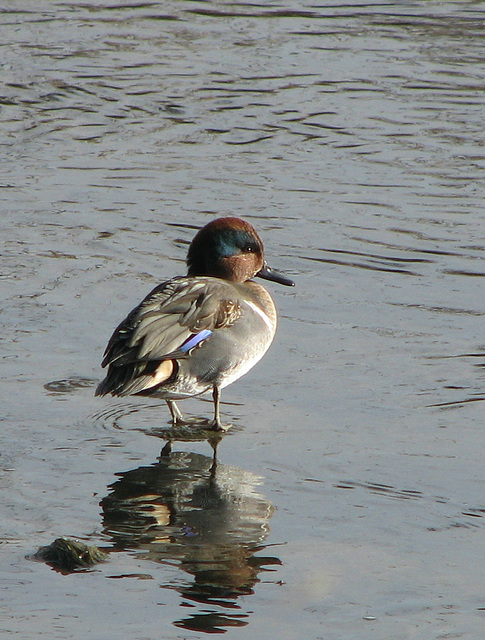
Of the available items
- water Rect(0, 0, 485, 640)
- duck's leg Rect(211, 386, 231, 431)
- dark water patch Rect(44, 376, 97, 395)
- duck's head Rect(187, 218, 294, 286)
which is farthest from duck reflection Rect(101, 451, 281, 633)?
duck's head Rect(187, 218, 294, 286)

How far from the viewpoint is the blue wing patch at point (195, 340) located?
5.96 meters

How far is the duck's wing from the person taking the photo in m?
5.79

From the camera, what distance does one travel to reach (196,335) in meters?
6.05

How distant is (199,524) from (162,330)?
1253 mm

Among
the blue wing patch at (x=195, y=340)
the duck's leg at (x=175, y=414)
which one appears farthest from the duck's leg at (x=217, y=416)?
the blue wing patch at (x=195, y=340)

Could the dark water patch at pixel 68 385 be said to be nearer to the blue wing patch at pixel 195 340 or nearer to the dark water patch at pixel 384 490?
the blue wing patch at pixel 195 340

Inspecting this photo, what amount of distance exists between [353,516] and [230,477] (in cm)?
68

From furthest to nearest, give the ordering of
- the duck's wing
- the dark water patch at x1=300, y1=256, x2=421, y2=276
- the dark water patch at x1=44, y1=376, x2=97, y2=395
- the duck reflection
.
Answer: the dark water patch at x1=300, y1=256, x2=421, y2=276
the dark water patch at x1=44, y1=376, x2=97, y2=395
the duck's wing
the duck reflection

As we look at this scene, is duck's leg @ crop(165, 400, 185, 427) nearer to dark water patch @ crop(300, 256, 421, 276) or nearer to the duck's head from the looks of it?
the duck's head

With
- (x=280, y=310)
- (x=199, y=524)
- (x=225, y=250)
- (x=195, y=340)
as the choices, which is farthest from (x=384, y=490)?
(x=280, y=310)

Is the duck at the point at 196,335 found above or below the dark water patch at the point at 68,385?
above

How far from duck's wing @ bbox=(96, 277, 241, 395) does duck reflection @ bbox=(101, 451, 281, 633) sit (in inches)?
16.5

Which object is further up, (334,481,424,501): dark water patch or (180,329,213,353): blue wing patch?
(180,329,213,353): blue wing patch

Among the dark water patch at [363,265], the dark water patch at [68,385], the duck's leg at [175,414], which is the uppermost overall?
the dark water patch at [363,265]
